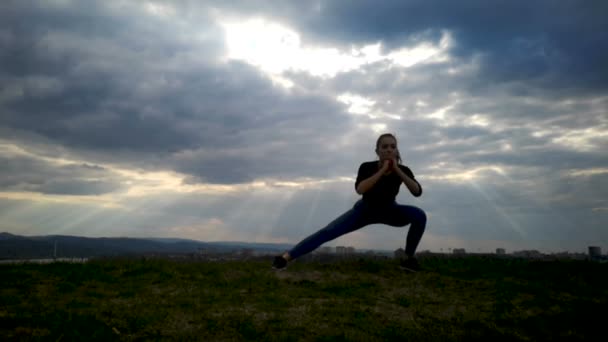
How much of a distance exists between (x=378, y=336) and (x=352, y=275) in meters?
4.74

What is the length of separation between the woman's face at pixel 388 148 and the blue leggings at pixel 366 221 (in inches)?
45.8

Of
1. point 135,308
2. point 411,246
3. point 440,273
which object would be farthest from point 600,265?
point 135,308

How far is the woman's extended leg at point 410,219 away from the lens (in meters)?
10.1

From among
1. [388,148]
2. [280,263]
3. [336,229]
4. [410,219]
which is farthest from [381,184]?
[280,263]

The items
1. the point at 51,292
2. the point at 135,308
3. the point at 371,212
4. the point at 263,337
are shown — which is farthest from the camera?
the point at 371,212

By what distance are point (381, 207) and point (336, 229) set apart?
1.18 meters

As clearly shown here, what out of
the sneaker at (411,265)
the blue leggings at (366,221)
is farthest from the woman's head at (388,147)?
the sneaker at (411,265)

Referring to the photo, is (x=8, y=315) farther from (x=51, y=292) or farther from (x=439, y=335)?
(x=439, y=335)

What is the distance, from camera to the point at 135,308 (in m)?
7.29

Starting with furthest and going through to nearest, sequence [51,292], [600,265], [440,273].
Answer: [600,265], [440,273], [51,292]

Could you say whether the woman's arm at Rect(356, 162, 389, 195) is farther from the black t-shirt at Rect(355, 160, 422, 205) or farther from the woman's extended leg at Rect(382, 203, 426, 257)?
the woman's extended leg at Rect(382, 203, 426, 257)

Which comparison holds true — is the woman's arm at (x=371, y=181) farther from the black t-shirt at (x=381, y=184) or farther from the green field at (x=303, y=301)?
the green field at (x=303, y=301)

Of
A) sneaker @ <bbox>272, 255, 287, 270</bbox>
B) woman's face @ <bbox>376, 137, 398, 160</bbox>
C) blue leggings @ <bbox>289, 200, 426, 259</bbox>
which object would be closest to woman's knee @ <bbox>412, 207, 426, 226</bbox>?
blue leggings @ <bbox>289, 200, 426, 259</bbox>

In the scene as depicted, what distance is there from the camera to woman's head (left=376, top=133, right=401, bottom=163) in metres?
9.69
